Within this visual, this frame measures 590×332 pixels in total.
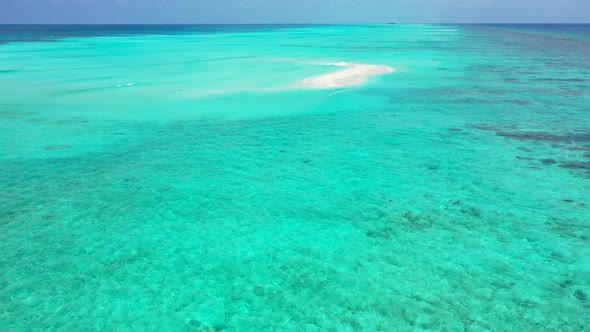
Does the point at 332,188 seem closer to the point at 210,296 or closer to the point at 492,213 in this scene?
the point at 492,213

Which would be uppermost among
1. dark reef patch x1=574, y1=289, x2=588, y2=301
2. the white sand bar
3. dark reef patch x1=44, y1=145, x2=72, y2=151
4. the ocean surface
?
the white sand bar

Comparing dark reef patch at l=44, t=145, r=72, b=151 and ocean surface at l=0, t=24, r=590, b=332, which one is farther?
dark reef patch at l=44, t=145, r=72, b=151

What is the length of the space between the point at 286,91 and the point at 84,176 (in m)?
8.13

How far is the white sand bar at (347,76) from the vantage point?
48.8ft

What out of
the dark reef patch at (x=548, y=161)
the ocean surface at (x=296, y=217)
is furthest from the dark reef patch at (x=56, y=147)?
the dark reef patch at (x=548, y=161)

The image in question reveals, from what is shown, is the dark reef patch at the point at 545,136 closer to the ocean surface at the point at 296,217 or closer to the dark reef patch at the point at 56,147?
the ocean surface at the point at 296,217

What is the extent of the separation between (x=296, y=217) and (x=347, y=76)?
1217 centimetres

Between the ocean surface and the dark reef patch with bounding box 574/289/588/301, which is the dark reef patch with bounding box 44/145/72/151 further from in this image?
the dark reef patch with bounding box 574/289/588/301

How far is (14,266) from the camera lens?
165 inches

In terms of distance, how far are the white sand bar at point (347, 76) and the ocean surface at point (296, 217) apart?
4.02m

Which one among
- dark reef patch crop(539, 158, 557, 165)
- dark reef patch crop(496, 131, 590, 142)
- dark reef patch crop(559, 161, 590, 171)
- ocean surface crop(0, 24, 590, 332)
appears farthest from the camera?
dark reef patch crop(496, 131, 590, 142)

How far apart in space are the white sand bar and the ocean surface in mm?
4015

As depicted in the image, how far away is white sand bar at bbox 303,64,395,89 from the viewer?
14.9m

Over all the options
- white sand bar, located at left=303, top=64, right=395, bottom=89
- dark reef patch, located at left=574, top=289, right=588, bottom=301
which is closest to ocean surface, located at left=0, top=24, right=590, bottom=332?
dark reef patch, located at left=574, top=289, right=588, bottom=301
